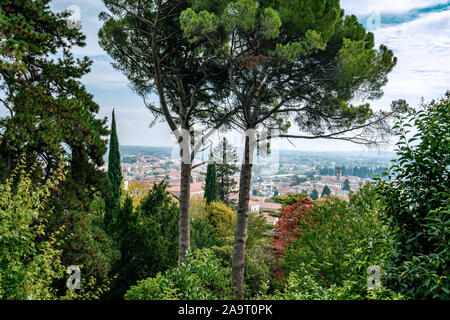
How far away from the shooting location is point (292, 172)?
15008 mm

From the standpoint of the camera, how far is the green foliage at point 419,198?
2229mm

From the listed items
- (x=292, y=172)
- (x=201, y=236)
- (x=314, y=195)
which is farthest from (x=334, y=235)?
(x=314, y=195)

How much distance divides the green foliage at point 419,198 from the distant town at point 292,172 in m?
4.38

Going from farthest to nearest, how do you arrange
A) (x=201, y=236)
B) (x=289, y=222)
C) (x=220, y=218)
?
(x=220, y=218) < (x=201, y=236) < (x=289, y=222)

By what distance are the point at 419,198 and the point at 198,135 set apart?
6.92 meters

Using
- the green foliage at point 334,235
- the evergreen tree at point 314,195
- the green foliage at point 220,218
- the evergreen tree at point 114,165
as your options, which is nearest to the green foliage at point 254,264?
the green foliage at point 334,235

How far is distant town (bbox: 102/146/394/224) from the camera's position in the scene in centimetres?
867

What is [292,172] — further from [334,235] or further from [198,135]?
[334,235]

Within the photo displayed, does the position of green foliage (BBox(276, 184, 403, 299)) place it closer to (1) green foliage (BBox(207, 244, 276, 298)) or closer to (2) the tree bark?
(2) the tree bark

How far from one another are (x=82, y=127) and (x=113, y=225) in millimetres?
3368

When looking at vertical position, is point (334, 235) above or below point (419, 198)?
below

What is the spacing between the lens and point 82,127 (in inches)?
231

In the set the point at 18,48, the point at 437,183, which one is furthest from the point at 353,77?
the point at 18,48

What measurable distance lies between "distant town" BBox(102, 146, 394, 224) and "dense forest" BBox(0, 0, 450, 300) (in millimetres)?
1034
